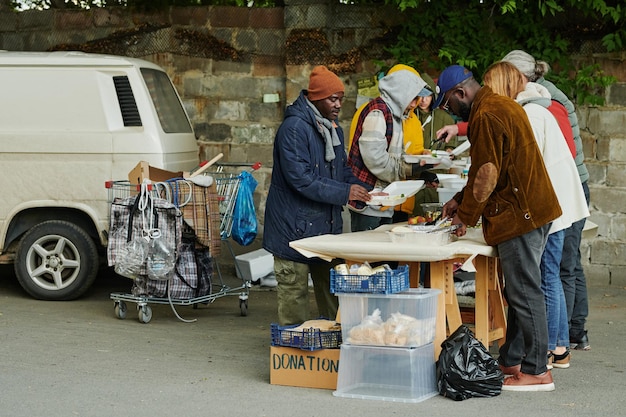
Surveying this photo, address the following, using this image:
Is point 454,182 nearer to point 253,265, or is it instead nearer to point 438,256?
point 438,256

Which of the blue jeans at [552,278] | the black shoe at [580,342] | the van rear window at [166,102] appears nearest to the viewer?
the blue jeans at [552,278]

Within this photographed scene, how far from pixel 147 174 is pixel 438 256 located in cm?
333

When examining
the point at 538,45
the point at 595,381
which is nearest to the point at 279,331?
the point at 595,381

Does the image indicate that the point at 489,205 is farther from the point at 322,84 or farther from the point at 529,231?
the point at 322,84

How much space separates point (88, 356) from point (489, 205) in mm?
3081

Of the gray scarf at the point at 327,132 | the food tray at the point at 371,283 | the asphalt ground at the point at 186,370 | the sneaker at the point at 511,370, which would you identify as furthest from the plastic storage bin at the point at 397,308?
the gray scarf at the point at 327,132

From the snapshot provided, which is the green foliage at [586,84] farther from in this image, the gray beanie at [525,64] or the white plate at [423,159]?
the gray beanie at [525,64]

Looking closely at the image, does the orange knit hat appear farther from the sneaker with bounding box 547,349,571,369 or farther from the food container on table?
the sneaker with bounding box 547,349,571,369

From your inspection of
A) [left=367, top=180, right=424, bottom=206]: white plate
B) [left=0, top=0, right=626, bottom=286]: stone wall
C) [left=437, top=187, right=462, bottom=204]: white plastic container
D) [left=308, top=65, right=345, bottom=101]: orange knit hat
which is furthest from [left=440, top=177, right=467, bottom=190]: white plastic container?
[left=0, top=0, right=626, bottom=286]: stone wall

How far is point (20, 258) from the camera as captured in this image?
10.0 metres

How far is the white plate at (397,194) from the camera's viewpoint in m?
7.37

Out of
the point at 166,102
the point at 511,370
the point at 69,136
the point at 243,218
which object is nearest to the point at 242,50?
the point at 166,102

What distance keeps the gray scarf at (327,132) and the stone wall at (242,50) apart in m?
3.48

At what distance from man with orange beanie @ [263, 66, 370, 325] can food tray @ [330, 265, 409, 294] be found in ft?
3.24
